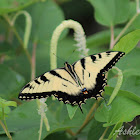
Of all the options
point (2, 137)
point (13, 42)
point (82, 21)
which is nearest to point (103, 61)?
point (2, 137)

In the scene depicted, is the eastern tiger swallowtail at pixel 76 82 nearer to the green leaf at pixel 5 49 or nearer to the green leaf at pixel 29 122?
the green leaf at pixel 29 122

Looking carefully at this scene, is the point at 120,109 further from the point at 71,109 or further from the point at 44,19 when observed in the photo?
the point at 44,19

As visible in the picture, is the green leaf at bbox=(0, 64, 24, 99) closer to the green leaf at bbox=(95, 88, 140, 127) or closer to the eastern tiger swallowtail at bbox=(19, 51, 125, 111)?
the eastern tiger swallowtail at bbox=(19, 51, 125, 111)

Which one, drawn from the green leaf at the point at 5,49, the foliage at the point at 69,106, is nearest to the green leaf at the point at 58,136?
the foliage at the point at 69,106

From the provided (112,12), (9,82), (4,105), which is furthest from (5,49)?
(4,105)

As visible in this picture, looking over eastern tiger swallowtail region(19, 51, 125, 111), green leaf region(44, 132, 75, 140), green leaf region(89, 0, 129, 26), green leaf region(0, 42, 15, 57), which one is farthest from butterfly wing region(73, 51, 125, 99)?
green leaf region(0, 42, 15, 57)

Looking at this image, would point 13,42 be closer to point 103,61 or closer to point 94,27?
point 103,61

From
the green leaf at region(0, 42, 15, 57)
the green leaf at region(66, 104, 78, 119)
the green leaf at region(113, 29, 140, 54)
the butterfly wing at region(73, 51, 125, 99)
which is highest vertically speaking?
the green leaf at region(113, 29, 140, 54)
